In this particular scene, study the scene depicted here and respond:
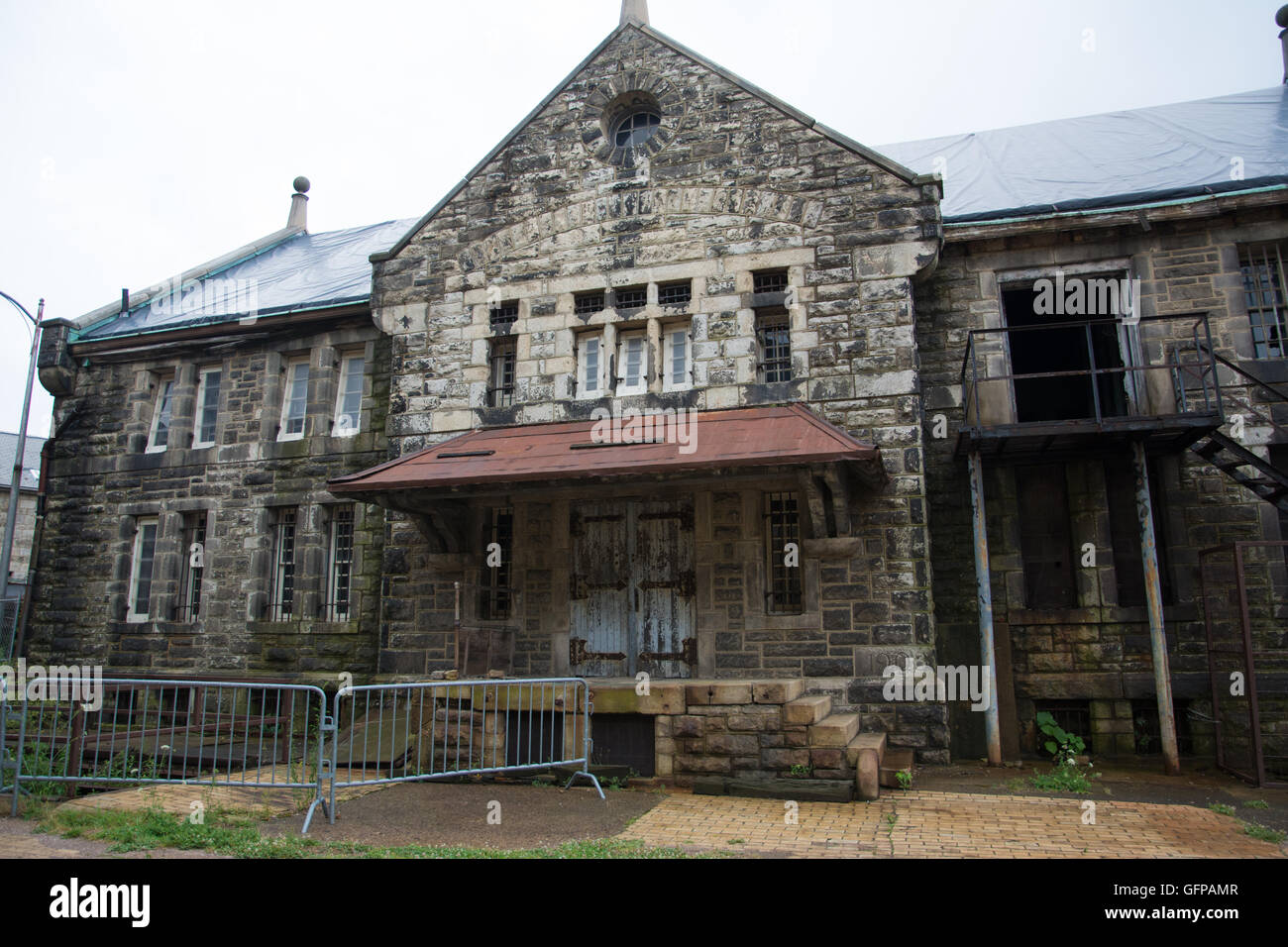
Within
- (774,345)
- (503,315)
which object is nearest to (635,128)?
(503,315)

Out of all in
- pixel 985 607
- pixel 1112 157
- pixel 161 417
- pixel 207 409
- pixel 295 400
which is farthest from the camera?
pixel 161 417

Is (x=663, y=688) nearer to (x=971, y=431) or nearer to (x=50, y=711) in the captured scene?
(x=971, y=431)

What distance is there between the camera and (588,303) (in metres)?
12.5

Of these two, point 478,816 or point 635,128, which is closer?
point 478,816

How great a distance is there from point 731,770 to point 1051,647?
16.4 ft

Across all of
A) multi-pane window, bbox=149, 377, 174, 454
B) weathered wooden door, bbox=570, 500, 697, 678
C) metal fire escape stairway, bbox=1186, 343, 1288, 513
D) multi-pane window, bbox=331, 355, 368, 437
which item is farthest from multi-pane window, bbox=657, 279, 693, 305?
multi-pane window, bbox=149, 377, 174, 454

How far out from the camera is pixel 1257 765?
912 centimetres

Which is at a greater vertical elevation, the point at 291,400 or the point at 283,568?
the point at 291,400

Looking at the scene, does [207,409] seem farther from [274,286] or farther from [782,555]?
[782,555]

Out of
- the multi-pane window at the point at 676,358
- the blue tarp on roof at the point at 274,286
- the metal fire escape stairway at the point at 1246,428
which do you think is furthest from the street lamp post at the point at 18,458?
the metal fire escape stairway at the point at 1246,428

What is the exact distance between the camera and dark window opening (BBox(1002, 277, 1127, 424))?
1280 cm

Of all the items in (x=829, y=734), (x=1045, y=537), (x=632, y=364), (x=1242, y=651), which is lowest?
(x=829, y=734)

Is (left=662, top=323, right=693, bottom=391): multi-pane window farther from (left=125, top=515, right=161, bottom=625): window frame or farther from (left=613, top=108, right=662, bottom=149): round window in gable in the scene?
(left=125, top=515, right=161, bottom=625): window frame

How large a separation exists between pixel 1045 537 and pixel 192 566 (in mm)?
13662
